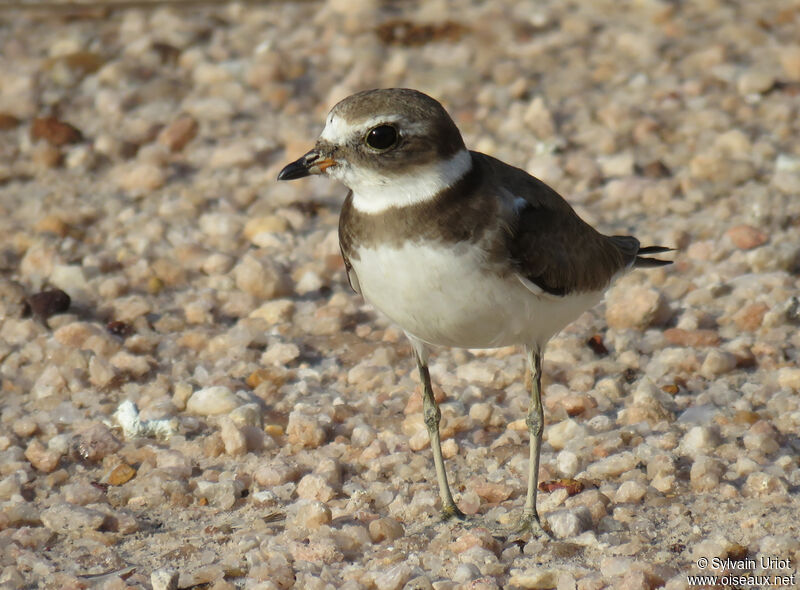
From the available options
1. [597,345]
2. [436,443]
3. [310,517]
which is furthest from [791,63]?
[310,517]

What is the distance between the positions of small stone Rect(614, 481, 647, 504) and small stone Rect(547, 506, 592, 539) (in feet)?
0.61

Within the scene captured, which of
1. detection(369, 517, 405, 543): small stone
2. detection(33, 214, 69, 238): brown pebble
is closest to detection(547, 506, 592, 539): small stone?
detection(369, 517, 405, 543): small stone

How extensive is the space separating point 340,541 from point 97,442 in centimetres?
143

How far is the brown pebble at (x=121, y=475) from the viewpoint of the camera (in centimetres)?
508

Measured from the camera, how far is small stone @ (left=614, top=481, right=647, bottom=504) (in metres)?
4.71

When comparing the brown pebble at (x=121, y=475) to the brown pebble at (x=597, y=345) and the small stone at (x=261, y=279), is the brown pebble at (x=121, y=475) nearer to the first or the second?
the small stone at (x=261, y=279)

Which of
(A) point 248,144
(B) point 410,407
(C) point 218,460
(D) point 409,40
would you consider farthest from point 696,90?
(C) point 218,460

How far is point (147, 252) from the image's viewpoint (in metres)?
7.00

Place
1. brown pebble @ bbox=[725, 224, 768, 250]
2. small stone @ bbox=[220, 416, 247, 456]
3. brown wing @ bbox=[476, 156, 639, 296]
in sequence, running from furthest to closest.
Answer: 1. brown pebble @ bbox=[725, 224, 768, 250]
2. small stone @ bbox=[220, 416, 247, 456]
3. brown wing @ bbox=[476, 156, 639, 296]

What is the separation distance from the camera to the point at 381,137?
436 centimetres

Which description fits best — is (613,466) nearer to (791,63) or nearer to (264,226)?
(264,226)

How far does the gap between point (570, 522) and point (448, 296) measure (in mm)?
1067

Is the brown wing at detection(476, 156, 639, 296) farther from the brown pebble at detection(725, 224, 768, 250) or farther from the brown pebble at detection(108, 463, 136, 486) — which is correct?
the brown pebble at detection(108, 463, 136, 486)

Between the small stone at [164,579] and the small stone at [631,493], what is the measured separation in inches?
71.9
